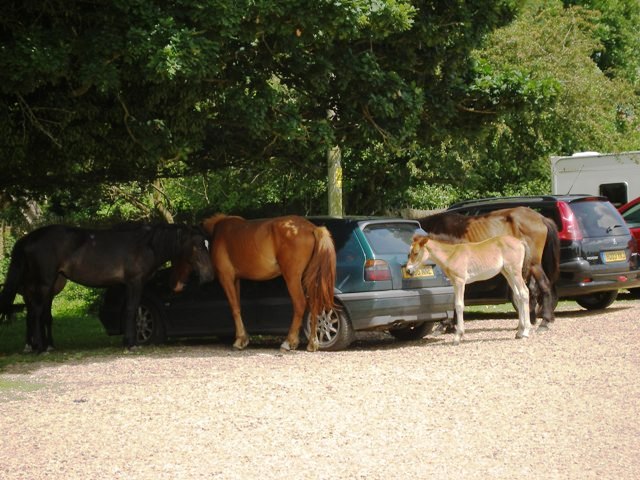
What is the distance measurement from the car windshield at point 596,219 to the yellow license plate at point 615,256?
33 centimetres

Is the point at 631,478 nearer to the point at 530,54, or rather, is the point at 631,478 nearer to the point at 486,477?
the point at 486,477

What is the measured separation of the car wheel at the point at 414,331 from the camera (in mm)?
14742

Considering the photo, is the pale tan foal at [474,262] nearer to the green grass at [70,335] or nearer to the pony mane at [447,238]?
the pony mane at [447,238]

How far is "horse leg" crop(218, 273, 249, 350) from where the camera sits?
46.4ft

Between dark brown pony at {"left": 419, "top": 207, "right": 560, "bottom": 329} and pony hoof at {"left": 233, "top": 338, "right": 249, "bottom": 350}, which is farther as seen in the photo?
Answer: dark brown pony at {"left": 419, "top": 207, "right": 560, "bottom": 329}

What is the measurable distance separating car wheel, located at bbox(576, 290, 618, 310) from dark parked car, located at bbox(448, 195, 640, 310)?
50 cm

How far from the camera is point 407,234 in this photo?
14.2 meters

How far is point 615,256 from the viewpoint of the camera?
1747 cm

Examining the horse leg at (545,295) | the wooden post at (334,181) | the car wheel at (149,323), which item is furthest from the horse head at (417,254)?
the wooden post at (334,181)

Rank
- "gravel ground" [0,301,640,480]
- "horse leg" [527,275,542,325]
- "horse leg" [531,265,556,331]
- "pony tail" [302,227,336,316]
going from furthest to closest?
"horse leg" [527,275,542,325] → "horse leg" [531,265,556,331] → "pony tail" [302,227,336,316] → "gravel ground" [0,301,640,480]

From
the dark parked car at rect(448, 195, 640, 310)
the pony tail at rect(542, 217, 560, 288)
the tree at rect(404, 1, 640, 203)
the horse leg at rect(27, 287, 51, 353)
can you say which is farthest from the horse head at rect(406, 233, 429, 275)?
the tree at rect(404, 1, 640, 203)

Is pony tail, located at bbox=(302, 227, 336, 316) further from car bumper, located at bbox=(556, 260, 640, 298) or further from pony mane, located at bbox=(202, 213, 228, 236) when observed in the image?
car bumper, located at bbox=(556, 260, 640, 298)

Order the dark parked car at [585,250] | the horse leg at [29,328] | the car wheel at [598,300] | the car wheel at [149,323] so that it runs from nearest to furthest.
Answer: the horse leg at [29,328] < the car wheel at [149,323] < the dark parked car at [585,250] < the car wheel at [598,300]

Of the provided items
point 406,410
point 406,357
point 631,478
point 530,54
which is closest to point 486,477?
point 631,478
